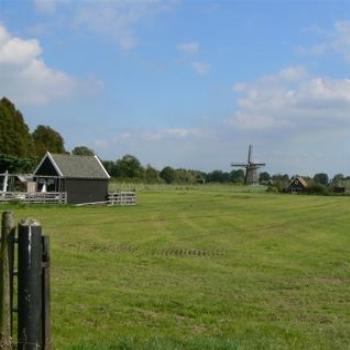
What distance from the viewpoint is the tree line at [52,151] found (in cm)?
8353

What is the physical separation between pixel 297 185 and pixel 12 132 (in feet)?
253

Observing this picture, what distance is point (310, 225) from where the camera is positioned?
3766cm

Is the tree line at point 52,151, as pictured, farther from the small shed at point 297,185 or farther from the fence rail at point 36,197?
the fence rail at point 36,197

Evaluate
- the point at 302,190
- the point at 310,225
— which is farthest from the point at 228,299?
the point at 302,190

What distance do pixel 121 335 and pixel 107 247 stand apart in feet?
45.6

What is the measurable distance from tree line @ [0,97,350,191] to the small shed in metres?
1.62

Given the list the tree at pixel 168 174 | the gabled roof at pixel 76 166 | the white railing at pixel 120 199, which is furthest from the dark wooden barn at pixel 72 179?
the tree at pixel 168 174

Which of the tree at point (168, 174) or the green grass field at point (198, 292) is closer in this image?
the green grass field at point (198, 292)

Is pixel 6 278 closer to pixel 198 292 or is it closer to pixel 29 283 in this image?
pixel 29 283

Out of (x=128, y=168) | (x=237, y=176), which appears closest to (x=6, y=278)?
(x=128, y=168)

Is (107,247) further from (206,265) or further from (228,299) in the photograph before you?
(228,299)

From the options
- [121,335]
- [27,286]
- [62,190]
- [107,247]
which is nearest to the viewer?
[27,286]

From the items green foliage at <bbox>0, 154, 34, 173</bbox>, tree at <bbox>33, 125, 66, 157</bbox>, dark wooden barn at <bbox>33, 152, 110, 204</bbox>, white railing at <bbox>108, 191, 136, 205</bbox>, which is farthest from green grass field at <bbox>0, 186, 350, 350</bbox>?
tree at <bbox>33, 125, 66, 157</bbox>

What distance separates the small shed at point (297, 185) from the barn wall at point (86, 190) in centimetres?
8688
